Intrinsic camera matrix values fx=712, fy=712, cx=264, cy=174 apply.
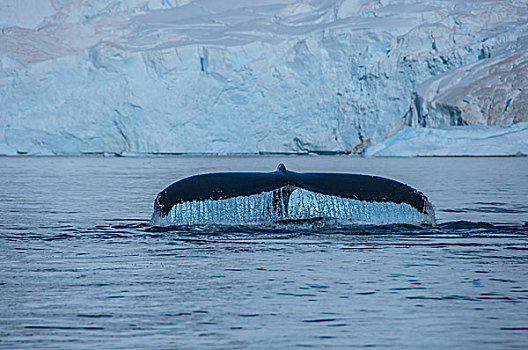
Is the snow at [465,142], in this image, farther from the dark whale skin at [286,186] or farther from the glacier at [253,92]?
the dark whale skin at [286,186]

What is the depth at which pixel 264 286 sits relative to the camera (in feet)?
15.7

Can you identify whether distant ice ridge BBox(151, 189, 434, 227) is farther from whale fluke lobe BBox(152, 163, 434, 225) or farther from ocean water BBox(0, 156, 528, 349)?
ocean water BBox(0, 156, 528, 349)

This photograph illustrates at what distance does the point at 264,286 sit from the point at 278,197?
361cm

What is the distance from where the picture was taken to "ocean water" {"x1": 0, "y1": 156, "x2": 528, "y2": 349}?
3477 mm

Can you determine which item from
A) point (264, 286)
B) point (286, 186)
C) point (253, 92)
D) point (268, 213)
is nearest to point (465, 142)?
point (253, 92)

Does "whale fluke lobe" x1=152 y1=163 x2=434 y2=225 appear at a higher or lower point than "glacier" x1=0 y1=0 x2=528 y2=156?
lower

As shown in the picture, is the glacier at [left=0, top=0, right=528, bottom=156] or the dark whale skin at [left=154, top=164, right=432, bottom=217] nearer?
the dark whale skin at [left=154, top=164, right=432, bottom=217]

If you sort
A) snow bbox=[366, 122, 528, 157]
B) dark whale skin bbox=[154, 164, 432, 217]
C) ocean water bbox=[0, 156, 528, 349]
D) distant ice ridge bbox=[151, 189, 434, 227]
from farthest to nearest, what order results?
snow bbox=[366, 122, 528, 157]
distant ice ridge bbox=[151, 189, 434, 227]
dark whale skin bbox=[154, 164, 432, 217]
ocean water bbox=[0, 156, 528, 349]

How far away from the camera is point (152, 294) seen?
4527mm

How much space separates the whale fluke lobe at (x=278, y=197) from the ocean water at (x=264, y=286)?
9.2 inches

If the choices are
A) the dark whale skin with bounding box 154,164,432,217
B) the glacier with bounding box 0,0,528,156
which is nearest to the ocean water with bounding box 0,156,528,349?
the dark whale skin with bounding box 154,164,432,217

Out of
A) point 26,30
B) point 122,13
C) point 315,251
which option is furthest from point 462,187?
Result: point 122,13

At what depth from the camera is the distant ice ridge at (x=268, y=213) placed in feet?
26.6

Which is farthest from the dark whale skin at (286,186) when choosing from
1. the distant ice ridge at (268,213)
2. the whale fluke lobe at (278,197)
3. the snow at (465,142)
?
the snow at (465,142)
